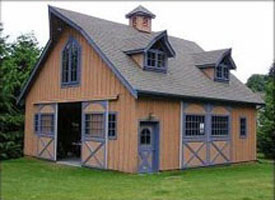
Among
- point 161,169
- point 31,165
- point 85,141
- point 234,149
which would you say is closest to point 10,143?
point 31,165

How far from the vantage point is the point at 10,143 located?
22.4 meters

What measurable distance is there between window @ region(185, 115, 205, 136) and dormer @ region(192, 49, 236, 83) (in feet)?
10.6

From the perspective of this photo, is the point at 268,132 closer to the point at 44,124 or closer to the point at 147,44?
the point at 147,44

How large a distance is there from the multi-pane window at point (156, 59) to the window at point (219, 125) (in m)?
3.54

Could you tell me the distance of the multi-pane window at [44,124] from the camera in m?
21.7

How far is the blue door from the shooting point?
1767 cm

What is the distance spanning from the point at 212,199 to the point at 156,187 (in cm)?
273

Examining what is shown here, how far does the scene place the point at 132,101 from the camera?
17297 mm

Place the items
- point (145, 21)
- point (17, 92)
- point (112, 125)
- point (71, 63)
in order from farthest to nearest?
1. point (17, 92)
2. point (145, 21)
3. point (71, 63)
4. point (112, 125)

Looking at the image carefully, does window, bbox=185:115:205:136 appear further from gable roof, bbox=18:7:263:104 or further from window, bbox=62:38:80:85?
window, bbox=62:38:80:85

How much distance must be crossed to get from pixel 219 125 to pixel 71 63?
23.9 feet

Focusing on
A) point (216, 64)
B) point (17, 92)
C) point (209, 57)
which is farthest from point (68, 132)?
point (216, 64)

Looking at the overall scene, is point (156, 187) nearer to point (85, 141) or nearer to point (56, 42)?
point (85, 141)

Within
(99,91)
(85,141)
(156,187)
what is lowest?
(156,187)
